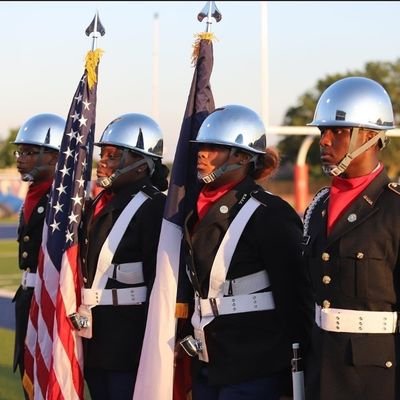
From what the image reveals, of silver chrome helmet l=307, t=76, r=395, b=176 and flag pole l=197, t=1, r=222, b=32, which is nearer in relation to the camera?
silver chrome helmet l=307, t=76, r=395, b=176

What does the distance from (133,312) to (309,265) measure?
1.43 meters

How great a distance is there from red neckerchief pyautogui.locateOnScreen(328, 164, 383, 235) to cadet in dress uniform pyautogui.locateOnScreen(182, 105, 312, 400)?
0.44m

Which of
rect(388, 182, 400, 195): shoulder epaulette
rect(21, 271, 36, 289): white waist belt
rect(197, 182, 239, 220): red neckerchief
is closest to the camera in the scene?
rect(388, 182, 400, 195): shoulder epaulette

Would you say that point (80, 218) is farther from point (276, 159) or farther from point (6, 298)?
point (6, 298)

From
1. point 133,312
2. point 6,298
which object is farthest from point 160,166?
point 6,298

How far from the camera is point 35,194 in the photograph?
22.2 feet

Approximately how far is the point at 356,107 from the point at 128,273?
183 cm

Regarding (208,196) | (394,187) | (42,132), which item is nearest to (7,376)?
(42,132)

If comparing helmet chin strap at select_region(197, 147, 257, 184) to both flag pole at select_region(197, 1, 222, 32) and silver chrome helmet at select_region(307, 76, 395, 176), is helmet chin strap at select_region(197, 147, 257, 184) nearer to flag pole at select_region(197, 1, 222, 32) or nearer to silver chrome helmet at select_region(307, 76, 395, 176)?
silver chrome helmet at select_region(307, 76, 395, 176)

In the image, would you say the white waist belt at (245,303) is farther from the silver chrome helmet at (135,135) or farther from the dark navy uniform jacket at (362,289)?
the silver chrome helmet at (135,135)

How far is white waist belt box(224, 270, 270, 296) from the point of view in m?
4.82

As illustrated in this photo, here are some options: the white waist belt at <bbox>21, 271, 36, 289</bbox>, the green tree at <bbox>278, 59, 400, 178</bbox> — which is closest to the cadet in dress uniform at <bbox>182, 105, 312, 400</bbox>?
the white waist belt at <bbox>21, 271, 36, 289</bbox>

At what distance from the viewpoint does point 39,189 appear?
6.77 metres

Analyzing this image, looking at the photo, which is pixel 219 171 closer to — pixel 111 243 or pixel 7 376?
pixel 111 243
